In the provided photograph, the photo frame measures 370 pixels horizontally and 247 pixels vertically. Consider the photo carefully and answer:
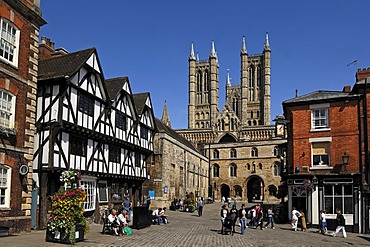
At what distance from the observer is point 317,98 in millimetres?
25109

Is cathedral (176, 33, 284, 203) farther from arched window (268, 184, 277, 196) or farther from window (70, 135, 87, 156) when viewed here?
window (70, 135, 87, 156)

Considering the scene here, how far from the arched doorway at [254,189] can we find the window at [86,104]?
155ft

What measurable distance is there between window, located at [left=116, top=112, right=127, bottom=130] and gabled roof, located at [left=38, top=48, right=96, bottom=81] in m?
5.81

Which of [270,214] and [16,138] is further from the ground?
[16,138]

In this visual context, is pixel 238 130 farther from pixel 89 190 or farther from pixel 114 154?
pixel 89 190

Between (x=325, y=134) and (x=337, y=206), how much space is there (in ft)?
14.4

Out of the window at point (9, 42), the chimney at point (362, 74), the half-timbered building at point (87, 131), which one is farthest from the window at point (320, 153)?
the window at point (9, 42)

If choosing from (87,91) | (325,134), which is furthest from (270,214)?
(87,91)

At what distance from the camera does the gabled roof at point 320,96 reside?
24469 millimetres

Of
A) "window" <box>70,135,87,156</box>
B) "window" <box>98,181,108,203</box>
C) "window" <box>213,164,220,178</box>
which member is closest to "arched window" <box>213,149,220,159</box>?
"window" <box>213,164,220,178</box>

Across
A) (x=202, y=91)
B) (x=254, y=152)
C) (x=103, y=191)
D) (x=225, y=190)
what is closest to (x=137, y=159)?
(x=103, y=191)

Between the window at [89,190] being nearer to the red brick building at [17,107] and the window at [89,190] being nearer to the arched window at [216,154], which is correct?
the red brick building at [17,107]

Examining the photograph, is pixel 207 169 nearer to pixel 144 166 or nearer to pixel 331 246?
pixel 144 166

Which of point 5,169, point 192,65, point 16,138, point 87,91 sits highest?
point 192,65
